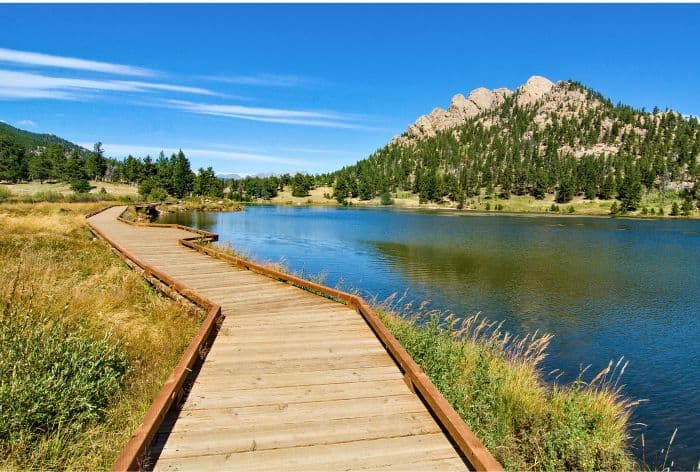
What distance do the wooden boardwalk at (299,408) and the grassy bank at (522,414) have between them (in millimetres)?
1509

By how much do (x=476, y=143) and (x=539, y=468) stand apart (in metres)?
204

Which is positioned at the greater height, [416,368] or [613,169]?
[613,169]

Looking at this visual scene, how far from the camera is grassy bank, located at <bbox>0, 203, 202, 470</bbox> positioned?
13.5 ft

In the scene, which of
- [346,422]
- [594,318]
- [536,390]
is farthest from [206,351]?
[594,318]

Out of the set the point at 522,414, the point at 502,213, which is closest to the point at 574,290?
the point at 522,414

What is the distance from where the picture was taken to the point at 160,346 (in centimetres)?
718

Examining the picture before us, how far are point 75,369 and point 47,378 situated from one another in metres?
0.54

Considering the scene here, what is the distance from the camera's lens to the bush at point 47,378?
4.22 metres

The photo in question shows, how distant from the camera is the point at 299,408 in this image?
194 inches

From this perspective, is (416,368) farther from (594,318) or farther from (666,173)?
(666,173)

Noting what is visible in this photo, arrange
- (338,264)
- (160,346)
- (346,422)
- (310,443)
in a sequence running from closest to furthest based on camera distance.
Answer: (310,443) → (346,422) → (160,346) → (338,264)

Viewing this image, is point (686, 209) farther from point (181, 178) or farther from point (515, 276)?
point (181, 178)

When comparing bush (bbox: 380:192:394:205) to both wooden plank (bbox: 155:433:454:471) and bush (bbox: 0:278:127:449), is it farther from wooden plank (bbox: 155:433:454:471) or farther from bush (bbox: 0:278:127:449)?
wooden plank (bbox: 155:433:454:471)

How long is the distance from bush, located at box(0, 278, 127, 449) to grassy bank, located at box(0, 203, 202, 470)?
0.01 metres
